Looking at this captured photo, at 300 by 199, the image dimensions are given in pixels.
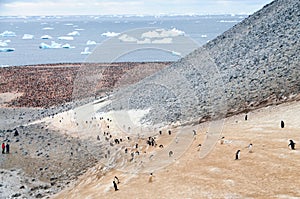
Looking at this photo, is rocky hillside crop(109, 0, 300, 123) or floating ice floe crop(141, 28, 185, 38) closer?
rocky hillside crop(109, 0, 300, 123)

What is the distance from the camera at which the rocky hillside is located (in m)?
24.8

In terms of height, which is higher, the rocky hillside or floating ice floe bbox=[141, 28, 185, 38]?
floating ice floe bbox=[141, 28, 185, 38]

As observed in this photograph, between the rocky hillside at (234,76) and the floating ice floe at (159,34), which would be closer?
the rocky hillside at (234,76)

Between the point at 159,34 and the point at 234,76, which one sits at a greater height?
the point at 159,34

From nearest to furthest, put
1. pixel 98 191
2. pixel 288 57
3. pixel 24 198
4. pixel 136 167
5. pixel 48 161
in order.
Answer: pixel 98 191 < pixel 136 167 < pixel 24 198 < pixel 48 161 < pixel 288 57

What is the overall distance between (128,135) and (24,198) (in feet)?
25.4

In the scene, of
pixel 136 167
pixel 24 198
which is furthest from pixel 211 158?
pixel 24 198

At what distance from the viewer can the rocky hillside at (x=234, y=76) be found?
2480 cm

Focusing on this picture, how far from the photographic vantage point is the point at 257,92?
979 inches

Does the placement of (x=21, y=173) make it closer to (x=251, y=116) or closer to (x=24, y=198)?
(x=24, y=198)

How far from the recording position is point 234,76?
95.0ft

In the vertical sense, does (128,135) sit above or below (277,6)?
below

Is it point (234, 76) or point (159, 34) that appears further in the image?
point (159, 34)

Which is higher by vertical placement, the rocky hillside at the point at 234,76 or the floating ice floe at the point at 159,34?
the floating ice floe at the point at 159,34
